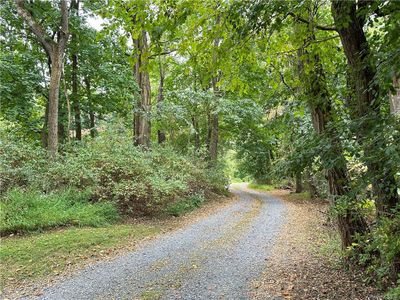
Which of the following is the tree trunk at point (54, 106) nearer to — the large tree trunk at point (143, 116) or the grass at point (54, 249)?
the large tree trunk at point (143, 116)

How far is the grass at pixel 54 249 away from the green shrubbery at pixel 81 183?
69cm

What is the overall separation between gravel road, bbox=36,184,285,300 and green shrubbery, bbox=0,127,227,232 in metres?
1.84

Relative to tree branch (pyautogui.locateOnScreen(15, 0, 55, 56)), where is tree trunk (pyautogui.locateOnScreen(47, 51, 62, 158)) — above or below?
below

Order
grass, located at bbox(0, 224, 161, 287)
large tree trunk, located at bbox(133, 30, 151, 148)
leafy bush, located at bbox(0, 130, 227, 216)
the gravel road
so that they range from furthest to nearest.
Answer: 1. large tree trunk, located at bbox(133, 30, 151, 148)
2. leafy bush, located at bbox(0, 130, 227, 216)
3. grass, located at bbox(0, 224, 161, 287)
4. the gravel road

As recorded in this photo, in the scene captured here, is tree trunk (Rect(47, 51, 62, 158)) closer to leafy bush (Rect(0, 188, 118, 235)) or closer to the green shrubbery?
the green shrubbery

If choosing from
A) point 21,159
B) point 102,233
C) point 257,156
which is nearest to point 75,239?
point 102,233

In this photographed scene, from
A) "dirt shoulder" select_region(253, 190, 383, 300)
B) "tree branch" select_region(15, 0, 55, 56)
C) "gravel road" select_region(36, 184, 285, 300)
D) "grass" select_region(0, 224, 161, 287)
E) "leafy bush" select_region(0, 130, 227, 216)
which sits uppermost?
"tree branch" select_region(15, 0, 55, 56)

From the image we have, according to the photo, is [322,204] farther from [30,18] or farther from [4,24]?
[4,24]

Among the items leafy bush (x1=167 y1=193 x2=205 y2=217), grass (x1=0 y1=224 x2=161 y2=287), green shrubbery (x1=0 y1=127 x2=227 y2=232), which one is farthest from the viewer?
leafy bush (x1=167 y1=193 x2=205 y2=217)

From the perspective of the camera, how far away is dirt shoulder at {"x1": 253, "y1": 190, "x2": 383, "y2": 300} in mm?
4289

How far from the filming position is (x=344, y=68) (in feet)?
13.8

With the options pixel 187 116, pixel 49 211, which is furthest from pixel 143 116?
pixel 49 211

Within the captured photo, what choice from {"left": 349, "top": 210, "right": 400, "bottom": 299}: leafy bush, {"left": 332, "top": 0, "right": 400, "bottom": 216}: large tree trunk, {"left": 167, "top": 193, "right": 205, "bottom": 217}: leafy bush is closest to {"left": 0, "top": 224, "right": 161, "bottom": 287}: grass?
{"left": 167, "top": 193, "right": 205, "bottom": 217}: leafy bush

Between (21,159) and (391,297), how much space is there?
380 inches
